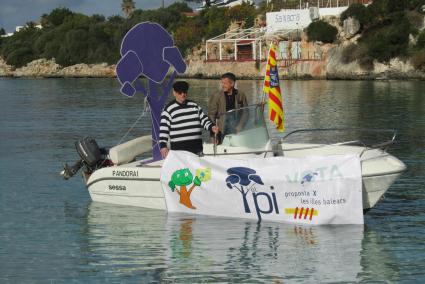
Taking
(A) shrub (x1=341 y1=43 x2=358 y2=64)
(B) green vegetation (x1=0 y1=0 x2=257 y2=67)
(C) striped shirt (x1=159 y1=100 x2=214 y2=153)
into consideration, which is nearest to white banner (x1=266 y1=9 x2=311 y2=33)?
(A) shrub (x1=341 y1=43 x2=358 y2=64)

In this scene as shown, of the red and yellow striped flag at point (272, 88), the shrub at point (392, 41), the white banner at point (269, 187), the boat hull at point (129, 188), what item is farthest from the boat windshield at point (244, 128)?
the shrub at point (392, 41)

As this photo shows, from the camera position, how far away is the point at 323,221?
11.6 m

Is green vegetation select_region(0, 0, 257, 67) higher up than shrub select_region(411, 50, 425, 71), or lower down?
higher up

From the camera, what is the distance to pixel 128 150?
1429cm

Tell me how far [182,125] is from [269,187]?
1944mm

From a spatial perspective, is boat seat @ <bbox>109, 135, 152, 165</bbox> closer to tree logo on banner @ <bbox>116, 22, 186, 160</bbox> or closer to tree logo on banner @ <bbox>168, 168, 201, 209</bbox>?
tree logo on banner @ <bbox>116, 22, 186, 160</bbox>

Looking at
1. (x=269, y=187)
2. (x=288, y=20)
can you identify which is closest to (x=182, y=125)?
(x=269, y=187)

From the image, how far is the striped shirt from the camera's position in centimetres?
1267

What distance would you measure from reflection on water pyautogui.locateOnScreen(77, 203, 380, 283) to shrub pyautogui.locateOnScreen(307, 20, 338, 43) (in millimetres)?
71053

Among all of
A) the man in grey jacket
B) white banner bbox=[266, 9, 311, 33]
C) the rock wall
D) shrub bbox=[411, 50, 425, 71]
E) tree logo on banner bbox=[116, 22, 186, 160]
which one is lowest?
the rock wall

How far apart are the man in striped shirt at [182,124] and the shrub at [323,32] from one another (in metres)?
70.8

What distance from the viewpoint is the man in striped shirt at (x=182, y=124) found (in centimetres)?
1266

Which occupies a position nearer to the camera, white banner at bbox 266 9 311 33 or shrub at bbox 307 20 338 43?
shrub at bbox 307 20 338 43

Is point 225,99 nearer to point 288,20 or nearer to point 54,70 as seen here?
point 288,20
